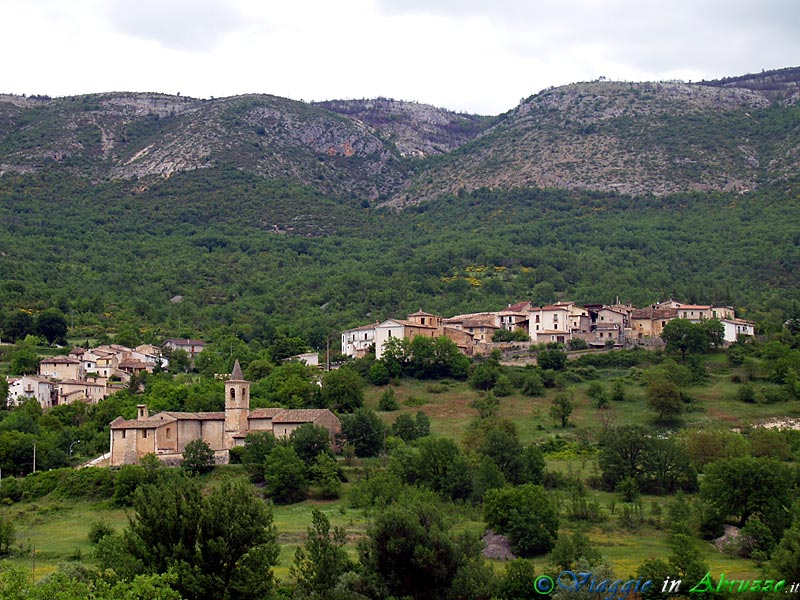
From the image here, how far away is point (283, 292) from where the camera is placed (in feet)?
411

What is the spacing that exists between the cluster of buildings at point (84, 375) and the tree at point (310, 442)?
23.0 m

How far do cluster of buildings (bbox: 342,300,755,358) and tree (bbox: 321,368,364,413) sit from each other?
12.3m

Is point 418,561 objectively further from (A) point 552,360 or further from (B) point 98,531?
(A) point 552,360

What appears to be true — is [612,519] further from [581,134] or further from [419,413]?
[581,134]

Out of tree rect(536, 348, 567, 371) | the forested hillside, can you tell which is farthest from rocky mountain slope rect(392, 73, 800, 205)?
tree rect(536, 348, 567, 371)

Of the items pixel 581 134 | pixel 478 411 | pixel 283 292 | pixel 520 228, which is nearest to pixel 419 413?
pixel 478 411

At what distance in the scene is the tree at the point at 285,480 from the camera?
191 feet

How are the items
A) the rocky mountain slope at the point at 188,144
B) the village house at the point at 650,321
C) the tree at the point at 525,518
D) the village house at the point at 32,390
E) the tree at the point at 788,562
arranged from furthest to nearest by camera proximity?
the rocky mountain slope at the point at 188,144 < the village house at the point at 650,321 < the village house at the point at 32,390 < the tree at the point at 525,518 < the tree at the point at 788,562

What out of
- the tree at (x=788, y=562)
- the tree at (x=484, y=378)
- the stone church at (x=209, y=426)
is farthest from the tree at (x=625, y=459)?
the tree at (x=788, y=562)

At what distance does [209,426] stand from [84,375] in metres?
24.5

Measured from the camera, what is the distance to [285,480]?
5812cm

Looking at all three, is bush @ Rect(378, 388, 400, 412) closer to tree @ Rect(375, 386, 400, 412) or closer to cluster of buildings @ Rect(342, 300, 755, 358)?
tree @ Rect(375, 386, 400, 412)

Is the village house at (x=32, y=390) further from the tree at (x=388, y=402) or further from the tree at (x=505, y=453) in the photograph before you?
the tree at (x=505, y=453)

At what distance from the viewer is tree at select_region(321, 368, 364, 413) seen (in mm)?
73812
